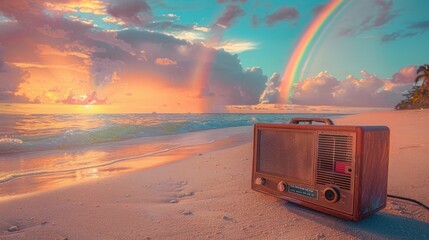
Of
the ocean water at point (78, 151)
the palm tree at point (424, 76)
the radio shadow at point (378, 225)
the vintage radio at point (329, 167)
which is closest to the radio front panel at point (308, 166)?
the vintage radio at point (329, 167)

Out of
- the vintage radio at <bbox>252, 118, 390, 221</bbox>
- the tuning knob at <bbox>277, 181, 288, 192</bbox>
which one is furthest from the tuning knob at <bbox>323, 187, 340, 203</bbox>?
the tuning knob at <bbox>277, 181, 288, 192</bbox>

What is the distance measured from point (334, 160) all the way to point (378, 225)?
680 millimetres

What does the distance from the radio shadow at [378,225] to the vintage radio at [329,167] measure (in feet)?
0.34

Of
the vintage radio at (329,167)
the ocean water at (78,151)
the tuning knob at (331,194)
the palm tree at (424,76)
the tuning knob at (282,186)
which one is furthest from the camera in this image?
the palm tree at (424,76)

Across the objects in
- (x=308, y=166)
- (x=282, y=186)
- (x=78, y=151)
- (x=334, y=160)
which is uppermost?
(x=334, y=160)

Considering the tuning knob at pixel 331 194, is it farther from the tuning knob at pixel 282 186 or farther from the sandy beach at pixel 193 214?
the tuning knob at pixel 282 186

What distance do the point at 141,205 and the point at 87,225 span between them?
68cm

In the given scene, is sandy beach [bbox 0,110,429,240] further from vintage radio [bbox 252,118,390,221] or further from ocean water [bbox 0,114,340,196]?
ocean water [bbox 0,114,340,196]

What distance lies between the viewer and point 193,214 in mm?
2791

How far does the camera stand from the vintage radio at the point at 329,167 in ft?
7.26

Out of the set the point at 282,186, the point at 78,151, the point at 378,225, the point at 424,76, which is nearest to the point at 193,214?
the point at 282,186

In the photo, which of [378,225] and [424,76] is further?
[424,76]

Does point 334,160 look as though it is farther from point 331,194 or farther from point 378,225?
point 378,225

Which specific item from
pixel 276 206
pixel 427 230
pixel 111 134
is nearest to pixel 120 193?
pixel 276 206
